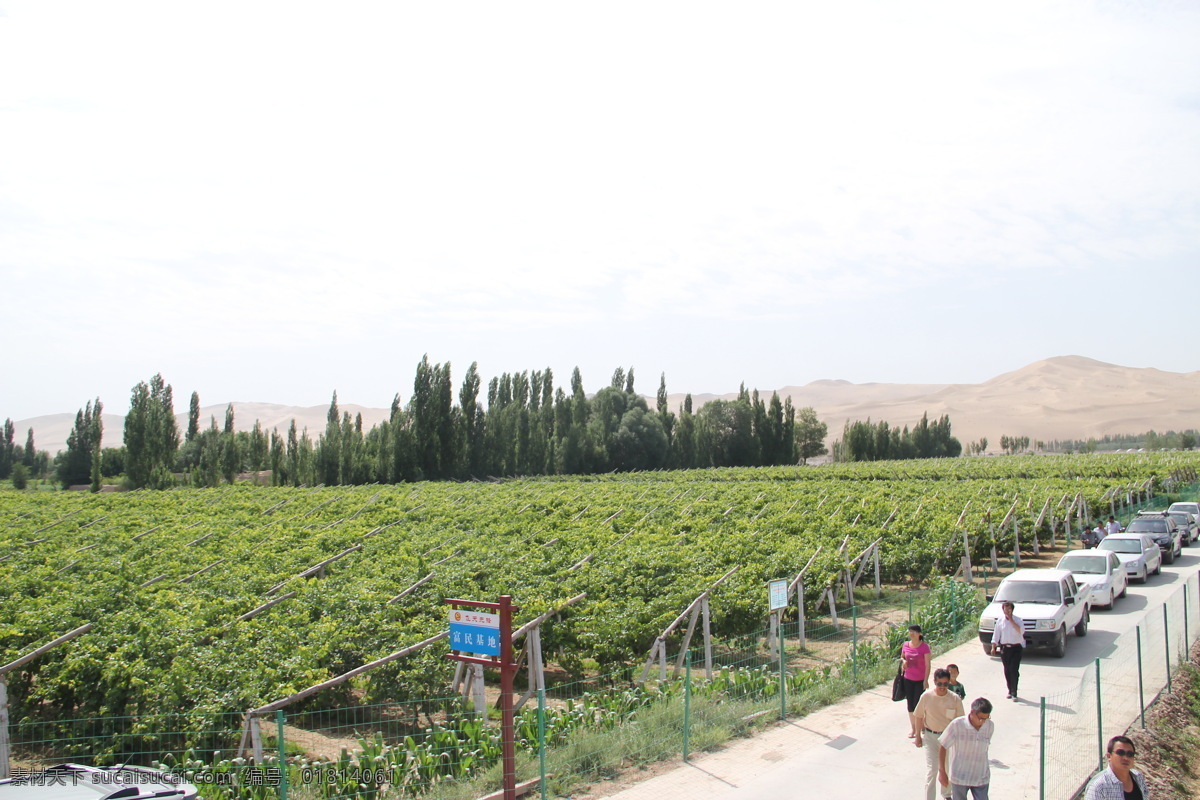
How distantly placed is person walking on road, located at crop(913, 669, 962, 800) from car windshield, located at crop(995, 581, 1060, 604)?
838 centimetres

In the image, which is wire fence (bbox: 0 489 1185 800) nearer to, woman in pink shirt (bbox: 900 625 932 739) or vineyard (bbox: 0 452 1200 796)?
vineyard (bbox: 0 452 1200 796)

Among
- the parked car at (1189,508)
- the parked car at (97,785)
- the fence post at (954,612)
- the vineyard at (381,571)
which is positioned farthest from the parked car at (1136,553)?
the parked car at (97,785)

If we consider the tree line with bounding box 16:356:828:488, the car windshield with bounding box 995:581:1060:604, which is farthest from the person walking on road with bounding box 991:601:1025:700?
the tree line with bounding box 16:356:828:488

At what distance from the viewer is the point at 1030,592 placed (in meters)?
16.5

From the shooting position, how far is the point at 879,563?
2347 cm

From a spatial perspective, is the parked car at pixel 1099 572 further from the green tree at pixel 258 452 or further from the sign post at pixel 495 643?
the green tree at pixel 258 452

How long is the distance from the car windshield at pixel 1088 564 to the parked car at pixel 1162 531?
8396mm

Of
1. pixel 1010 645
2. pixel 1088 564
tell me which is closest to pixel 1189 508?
pixel 1088 564

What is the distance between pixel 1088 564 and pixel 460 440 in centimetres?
5080

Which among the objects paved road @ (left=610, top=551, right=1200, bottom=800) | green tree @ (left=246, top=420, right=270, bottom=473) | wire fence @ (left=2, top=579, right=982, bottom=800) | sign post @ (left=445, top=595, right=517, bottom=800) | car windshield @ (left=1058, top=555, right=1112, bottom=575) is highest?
green tree @ (left=246, top=420, right=270, bottom=473)

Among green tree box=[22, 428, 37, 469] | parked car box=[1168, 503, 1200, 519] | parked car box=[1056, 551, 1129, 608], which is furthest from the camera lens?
green tree box=[22, 428, 37, 469]

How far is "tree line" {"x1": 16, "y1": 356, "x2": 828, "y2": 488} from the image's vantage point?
211 feet

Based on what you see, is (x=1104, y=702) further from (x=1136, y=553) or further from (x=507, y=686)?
(x=1136, y=553)

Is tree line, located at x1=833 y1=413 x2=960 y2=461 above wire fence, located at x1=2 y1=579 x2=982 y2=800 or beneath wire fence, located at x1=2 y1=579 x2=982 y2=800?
above
